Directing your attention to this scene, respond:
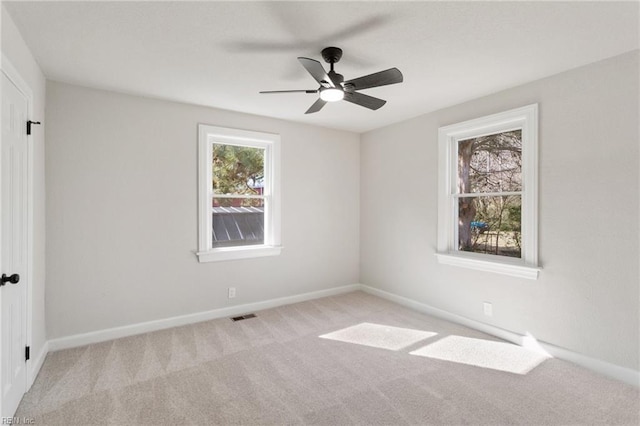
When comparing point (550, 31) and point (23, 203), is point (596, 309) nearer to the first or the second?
point (550, 31)

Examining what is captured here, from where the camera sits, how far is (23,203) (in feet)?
7.45

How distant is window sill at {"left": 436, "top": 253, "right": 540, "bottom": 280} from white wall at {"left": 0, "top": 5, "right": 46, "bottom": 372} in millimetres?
3942

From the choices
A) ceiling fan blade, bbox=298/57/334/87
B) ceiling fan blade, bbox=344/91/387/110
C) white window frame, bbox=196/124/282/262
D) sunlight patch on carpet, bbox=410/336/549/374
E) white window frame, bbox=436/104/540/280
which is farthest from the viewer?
white window frame, bbox=196/124/282/262

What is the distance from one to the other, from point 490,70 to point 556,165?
1037mm

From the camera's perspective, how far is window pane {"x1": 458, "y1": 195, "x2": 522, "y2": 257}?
3.28m

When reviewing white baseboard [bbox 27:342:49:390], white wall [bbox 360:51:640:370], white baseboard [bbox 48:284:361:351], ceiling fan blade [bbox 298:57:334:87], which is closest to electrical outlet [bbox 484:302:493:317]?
white wall [bbox 360:51:640:370]

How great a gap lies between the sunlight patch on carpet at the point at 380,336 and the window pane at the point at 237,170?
2.06 m

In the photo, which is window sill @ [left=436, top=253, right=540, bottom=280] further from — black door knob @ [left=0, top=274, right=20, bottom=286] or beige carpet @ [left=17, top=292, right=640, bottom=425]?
black door knob @ [left=0, top=274, right=20, bottom=286]

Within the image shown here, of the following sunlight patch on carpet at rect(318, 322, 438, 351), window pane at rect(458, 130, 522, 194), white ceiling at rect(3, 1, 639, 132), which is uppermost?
white ceiling at rect(3, 1, 639, 132)

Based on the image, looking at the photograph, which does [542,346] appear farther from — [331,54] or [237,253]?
[237,253]

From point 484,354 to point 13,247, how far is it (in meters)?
3.76

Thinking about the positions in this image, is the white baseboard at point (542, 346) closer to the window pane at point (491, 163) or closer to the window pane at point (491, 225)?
the window pane at point (491, 225)

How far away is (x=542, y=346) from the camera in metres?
2.96

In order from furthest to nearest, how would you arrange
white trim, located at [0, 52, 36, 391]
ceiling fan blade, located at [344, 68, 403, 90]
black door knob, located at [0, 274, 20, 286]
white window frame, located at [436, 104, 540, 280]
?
white window frame, located at [436, 104, 540, 280] < white trim, located at [0, 52, 36, 391] < ceiling fan blade, located at [344, 68, 403, 90] < black door knob, located at [0, 274, 20, 286]
